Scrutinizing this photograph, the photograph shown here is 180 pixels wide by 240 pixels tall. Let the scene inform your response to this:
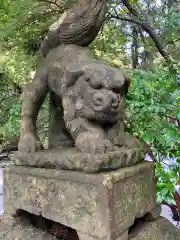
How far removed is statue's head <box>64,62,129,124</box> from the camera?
1098 mm

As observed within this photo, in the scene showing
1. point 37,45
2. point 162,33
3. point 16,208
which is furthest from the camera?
point 162,33

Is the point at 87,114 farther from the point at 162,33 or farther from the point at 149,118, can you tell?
the point at 162,33

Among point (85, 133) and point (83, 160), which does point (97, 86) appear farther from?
point (83, 160)

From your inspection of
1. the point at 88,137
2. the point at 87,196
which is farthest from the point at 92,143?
the point at 87,196

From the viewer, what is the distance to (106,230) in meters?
0.99

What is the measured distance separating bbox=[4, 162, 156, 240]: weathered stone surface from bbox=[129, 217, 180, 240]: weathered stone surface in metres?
0.08

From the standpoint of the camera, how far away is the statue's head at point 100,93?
1.10 metres

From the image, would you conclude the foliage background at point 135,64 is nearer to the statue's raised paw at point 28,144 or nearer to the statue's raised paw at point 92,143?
the statue's raised paw at point 92,143

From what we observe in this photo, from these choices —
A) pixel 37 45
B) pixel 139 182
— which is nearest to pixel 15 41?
pixel 37 45

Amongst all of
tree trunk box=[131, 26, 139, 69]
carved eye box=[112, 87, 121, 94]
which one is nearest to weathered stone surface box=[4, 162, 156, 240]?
carved eye box=[112, 87, 121, 94]

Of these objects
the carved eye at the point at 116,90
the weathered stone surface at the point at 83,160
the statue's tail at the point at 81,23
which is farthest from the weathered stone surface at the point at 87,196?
the statue's tail at the point at 81,23

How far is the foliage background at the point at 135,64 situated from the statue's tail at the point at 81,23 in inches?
9.4

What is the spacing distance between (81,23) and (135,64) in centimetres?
219

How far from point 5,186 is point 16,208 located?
115mm
